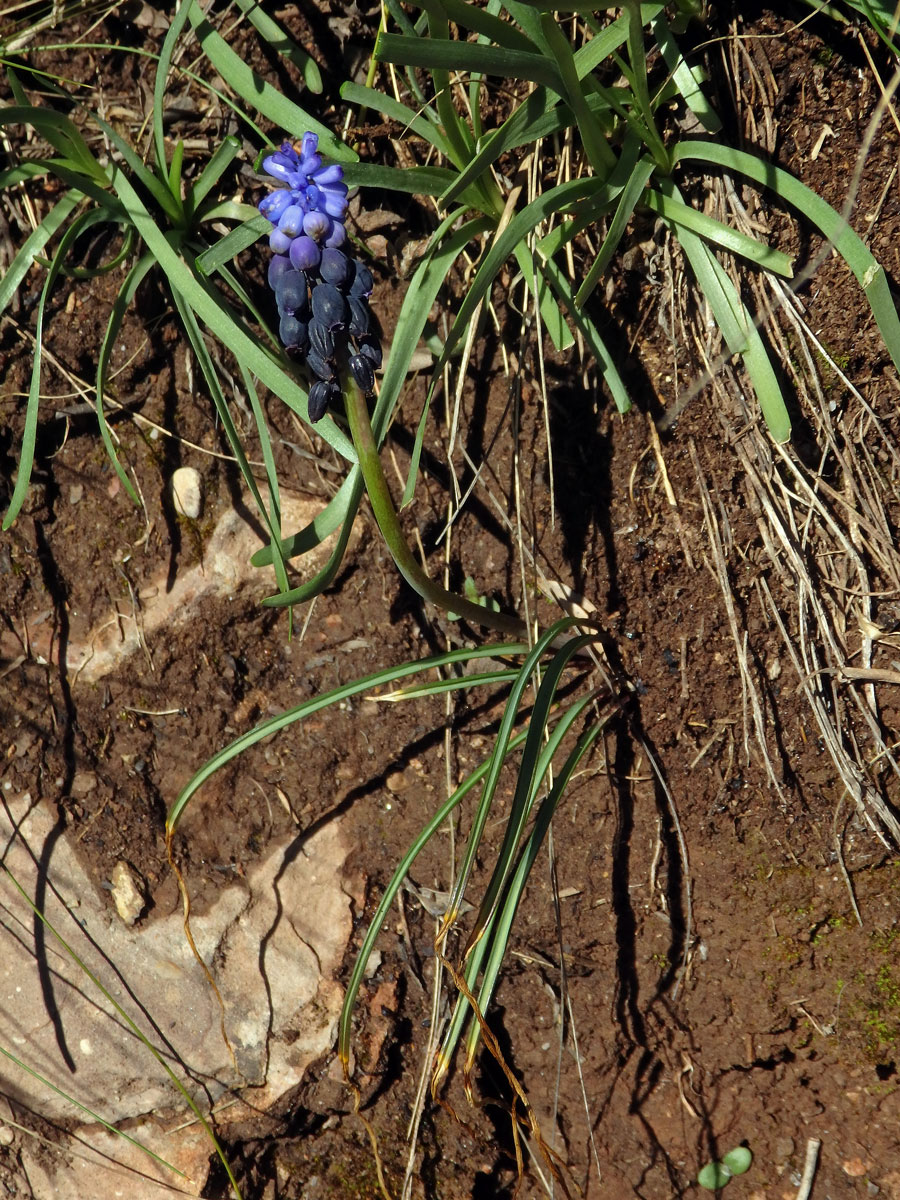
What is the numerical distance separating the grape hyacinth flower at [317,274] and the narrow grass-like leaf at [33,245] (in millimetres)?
840

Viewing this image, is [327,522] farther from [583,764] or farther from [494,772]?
[583,764]

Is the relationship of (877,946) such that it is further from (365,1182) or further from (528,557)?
(365,1182)

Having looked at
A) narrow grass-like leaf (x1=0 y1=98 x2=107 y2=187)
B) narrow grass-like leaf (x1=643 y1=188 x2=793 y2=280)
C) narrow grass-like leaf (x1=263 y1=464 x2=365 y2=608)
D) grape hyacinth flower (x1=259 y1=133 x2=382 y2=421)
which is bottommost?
narrow grass-like leaf (x1=263 y1=464 x2=365 y2=608)

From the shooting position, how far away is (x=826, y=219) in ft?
4.83

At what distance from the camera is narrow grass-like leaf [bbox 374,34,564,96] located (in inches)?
43.4

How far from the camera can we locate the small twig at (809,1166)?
76.9 inches

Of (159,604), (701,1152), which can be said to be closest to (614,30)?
(159,604)

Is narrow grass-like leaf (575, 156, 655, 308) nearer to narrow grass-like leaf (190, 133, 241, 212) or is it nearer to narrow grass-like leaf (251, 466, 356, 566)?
narrow grass-like leaf (251, 466, 356, 566)

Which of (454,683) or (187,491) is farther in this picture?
(187,491)

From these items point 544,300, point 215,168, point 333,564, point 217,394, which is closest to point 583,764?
point 333,564

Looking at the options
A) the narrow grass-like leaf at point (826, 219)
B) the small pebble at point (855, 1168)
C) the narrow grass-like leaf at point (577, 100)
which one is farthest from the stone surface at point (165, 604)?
the small pebble at point (855, 1168)

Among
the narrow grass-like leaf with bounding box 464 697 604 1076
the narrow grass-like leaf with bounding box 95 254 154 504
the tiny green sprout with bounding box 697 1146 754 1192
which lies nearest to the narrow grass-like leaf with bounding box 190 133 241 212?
the narrow grass-like leaf with bounding box 95 254 154 504

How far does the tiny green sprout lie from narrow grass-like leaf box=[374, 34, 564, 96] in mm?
2270

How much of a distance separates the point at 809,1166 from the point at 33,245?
8.92ft
